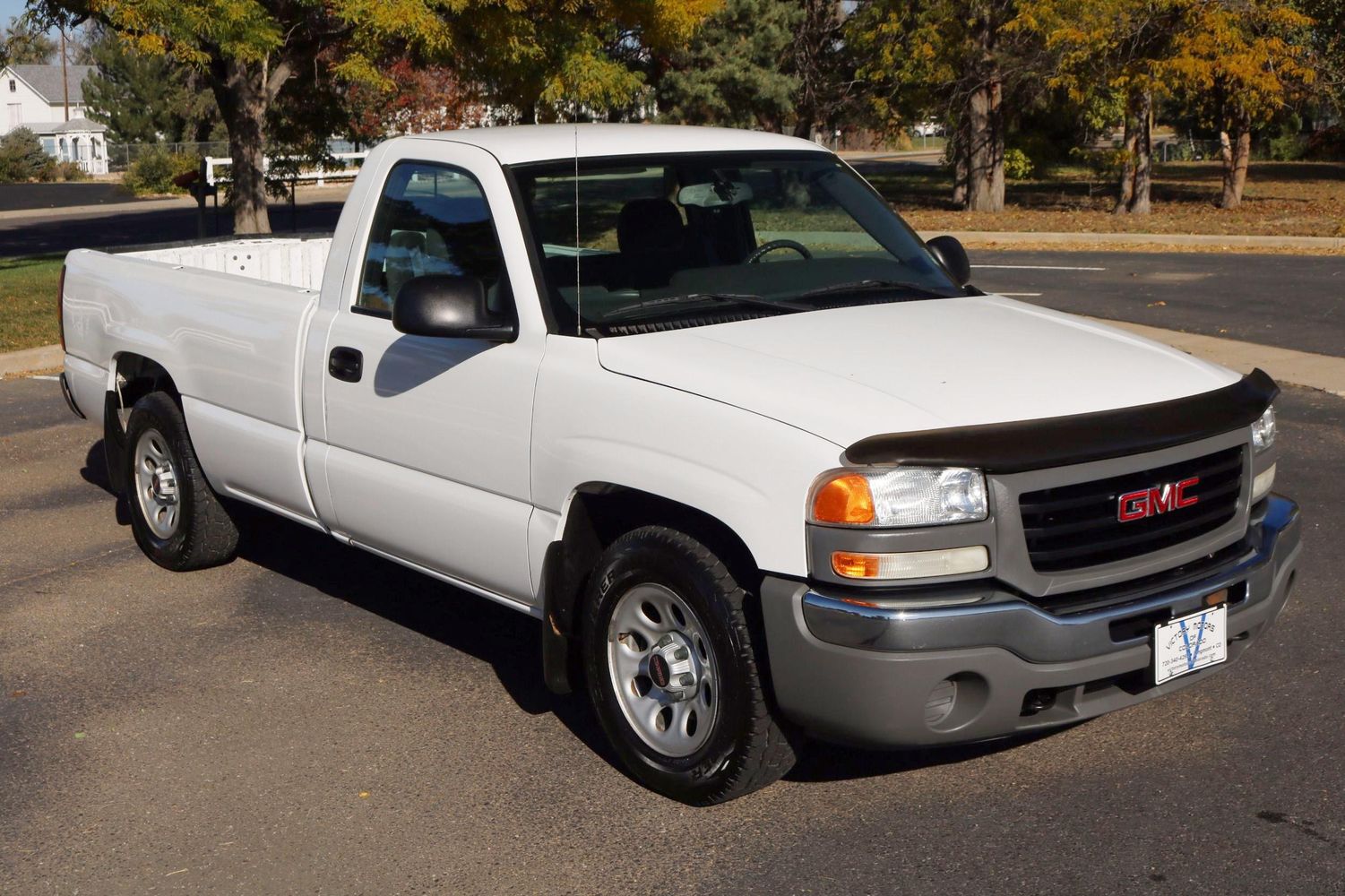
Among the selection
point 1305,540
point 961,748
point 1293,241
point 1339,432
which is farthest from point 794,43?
point 961,748

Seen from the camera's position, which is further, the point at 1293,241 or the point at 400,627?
the point at 1293,241

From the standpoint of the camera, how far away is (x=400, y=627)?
247 inches

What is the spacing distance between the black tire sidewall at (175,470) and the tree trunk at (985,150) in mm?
24878

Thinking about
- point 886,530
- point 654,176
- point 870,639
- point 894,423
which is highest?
point 654,176

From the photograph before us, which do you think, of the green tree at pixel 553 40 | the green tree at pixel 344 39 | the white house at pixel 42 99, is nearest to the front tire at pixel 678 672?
the green tree at pixel 344 39

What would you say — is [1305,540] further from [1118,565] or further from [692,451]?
[692,451]

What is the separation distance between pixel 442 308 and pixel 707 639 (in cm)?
134

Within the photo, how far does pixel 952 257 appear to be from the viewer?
596 centimetres

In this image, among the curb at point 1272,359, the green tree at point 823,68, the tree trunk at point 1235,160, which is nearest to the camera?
the curb at point 1272,359

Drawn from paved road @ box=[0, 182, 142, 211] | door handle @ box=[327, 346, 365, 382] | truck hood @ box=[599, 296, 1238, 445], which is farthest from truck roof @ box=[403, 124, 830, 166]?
paved road @ box=[0, 182, 142, 211]

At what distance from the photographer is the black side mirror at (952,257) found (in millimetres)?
5859

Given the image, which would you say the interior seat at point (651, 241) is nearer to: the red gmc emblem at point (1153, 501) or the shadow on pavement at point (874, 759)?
the shadow on pavement at point (874, 759)

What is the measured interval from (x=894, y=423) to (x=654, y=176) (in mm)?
1858

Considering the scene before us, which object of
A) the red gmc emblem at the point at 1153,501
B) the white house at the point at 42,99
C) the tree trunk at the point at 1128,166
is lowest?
the red gmc emblem at the point at 1153,501
